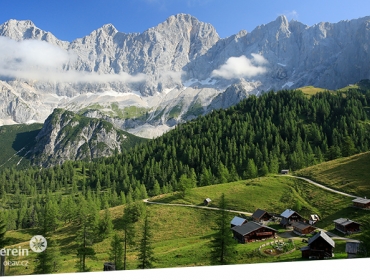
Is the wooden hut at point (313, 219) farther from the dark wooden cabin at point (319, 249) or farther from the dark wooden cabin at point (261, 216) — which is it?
the dark wooden cabin at point (319, 249)

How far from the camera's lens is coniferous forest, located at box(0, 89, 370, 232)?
3625 inches

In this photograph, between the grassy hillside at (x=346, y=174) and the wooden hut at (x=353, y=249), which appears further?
the grassy hillside at (x=346, y=174)

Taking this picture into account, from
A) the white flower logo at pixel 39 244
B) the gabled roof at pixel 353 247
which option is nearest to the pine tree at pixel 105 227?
the white flower logo at pixel 39 244

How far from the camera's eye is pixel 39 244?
25.5 m

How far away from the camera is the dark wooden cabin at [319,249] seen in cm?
2802

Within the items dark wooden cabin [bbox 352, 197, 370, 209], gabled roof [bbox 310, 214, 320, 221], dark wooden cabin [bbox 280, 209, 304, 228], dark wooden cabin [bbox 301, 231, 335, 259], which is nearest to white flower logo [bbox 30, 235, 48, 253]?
dark wooden cabin [bbox 301, 231, 335, 259]

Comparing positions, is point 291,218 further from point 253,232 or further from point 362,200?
point 362,200

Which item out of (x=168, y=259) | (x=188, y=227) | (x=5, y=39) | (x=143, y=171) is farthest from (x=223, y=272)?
(x=143, y=171)

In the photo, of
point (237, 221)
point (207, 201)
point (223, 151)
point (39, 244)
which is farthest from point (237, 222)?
point (223, 151)

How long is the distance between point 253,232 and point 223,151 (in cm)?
7709

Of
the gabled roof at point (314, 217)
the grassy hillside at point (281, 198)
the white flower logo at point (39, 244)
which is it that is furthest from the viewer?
the grassy hillside at point (281, 198)

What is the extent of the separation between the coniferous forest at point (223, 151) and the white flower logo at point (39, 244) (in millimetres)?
51807

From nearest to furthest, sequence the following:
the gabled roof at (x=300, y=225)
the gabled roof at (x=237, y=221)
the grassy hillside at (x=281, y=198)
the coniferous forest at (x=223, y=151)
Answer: the gabled roof at (x=300, y=225)
the gabled roof at (x=237, y=221)
the grassy hillside at (x=281, y=198)
the coniferous forest at (x=223, y=151)

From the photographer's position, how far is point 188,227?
48.7 m
